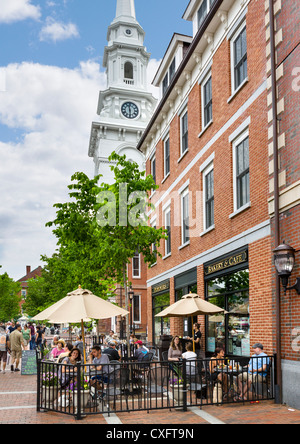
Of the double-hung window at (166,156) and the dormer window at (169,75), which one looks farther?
the double-hung window at (166,156)

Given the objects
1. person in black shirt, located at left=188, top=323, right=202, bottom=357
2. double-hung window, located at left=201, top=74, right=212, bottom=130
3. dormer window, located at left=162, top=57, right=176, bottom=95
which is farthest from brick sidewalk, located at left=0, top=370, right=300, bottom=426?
dormer window, located at left=162, top=57, right=176, bottom=95

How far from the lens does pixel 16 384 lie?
14.9 metres

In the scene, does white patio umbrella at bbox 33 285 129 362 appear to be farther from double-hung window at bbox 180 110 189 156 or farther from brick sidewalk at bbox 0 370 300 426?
double-hung window at bbox 180 110 189 156

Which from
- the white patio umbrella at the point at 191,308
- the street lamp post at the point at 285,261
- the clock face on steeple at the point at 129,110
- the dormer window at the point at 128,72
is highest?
the dormer window at the point at 128,72

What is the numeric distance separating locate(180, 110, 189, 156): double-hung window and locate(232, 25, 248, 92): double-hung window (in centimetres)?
497

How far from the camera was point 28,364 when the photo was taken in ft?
57.5

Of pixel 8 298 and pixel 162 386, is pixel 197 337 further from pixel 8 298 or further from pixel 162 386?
pixel 8 298

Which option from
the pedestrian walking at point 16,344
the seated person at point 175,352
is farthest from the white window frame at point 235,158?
the pedestrian walking at point 16,344

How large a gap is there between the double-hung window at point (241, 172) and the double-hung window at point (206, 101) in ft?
8.80

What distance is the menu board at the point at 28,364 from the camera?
1747 centimetres

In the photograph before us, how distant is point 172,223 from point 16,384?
31.5 feet

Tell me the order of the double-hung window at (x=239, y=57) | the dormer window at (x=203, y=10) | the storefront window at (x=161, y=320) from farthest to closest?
the storefront window at (x=161, y=320), the dormer window at (x=203, y=10), the double-hung window at (x=239, y=57)

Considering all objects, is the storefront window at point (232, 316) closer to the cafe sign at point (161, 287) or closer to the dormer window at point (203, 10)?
the cafe sign at point (161, 287)

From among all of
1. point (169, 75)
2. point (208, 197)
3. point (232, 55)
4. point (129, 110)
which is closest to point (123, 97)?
point (129, 110)
